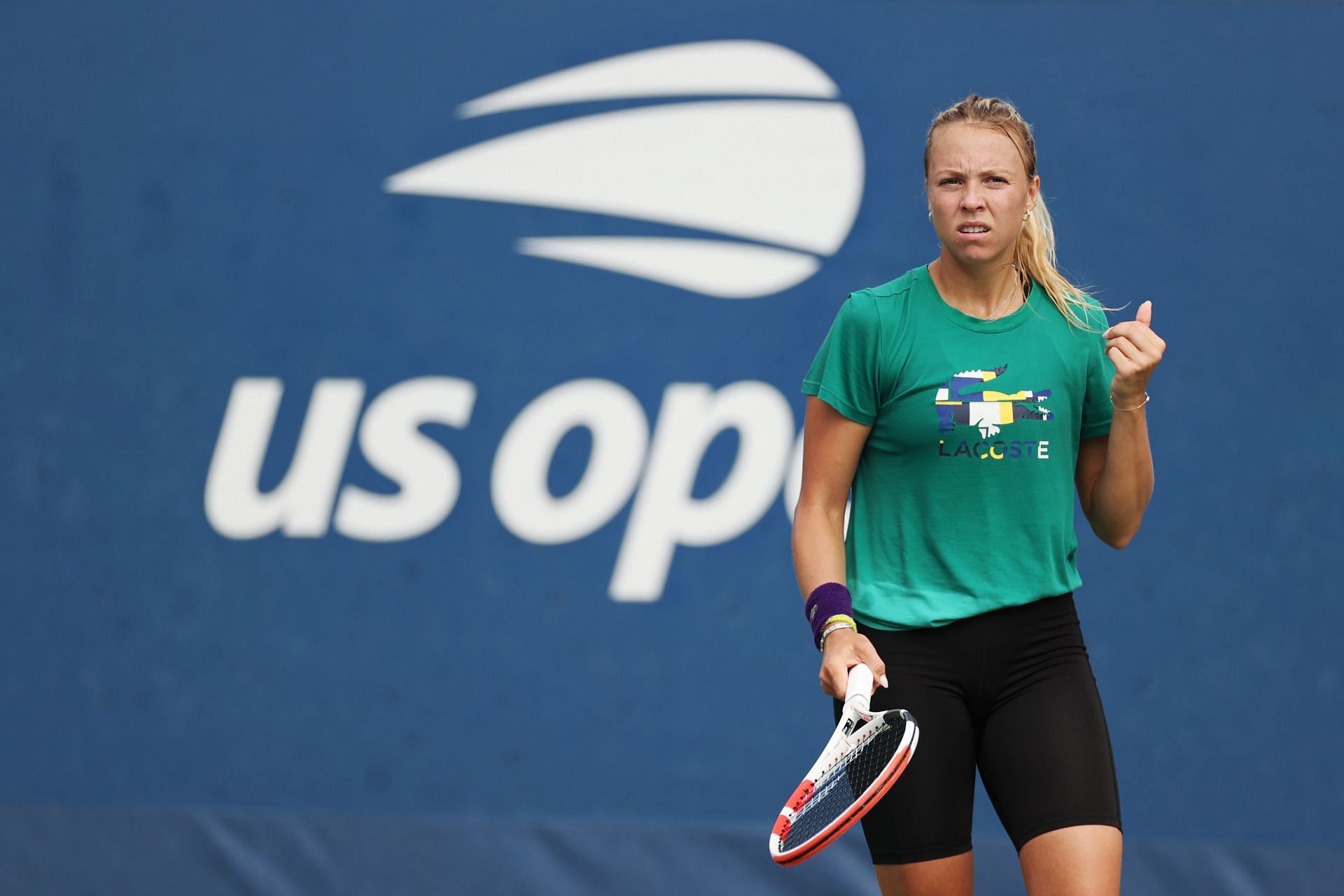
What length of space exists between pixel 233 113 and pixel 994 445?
2.65 metres

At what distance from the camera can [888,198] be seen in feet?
12.9

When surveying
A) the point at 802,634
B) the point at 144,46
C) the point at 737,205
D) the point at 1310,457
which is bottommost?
the point at 802,634

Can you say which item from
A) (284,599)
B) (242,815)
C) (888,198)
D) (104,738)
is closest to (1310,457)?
(888,198)

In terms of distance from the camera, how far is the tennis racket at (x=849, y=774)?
2.02 meters

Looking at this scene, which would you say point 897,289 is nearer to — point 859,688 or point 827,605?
point 827,605

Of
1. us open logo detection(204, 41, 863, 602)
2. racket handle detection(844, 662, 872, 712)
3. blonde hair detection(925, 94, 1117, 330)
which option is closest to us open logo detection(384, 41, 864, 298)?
us open logo detection(204, 41, 863, 602)

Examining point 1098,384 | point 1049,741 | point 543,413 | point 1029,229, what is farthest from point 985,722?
point 543,413

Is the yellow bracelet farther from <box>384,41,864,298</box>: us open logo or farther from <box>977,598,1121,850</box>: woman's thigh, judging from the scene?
<box>384,41,864,298</box>: us open logo

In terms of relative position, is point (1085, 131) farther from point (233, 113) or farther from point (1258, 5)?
point (233, 113)

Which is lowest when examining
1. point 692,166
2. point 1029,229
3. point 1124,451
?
point 1124,451

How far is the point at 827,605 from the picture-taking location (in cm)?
221

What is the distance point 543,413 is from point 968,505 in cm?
191

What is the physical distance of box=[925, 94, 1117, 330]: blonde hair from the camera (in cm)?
226

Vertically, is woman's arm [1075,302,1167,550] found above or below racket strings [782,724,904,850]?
above
